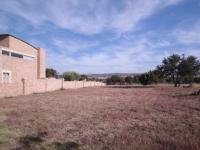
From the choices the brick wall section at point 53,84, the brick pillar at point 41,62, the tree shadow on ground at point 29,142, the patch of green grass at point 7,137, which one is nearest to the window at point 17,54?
the brick pillar at point 41,62

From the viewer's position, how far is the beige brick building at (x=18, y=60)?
24.6 meters

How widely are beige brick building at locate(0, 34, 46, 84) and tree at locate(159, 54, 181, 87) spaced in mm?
29949

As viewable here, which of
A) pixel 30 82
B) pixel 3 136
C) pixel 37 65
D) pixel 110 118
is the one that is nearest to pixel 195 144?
pixel 110 118

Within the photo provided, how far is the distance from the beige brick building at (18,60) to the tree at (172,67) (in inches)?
1179

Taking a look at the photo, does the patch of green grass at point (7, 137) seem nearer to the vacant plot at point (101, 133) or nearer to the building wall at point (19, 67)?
the vacant plot at point (101, 133)

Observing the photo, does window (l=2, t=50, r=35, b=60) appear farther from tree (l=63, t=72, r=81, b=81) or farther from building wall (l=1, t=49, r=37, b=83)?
tree (l=63, t=72, r=81, b=81)

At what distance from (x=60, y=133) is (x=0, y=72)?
60.7 feet

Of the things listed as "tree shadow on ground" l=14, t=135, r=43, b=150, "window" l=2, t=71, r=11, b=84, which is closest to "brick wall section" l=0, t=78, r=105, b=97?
"window" l=2, t=71, r=11, b=84

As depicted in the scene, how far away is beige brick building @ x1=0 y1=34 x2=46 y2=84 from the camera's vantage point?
24591 mm

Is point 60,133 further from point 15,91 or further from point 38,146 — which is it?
point 15,91

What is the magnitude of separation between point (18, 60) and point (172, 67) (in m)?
36.8

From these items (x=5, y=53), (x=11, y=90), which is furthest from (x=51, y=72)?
(x=11, y=90)

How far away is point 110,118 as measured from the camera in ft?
31.3

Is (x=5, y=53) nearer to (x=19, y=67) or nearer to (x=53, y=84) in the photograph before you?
(x=19, y=67)
